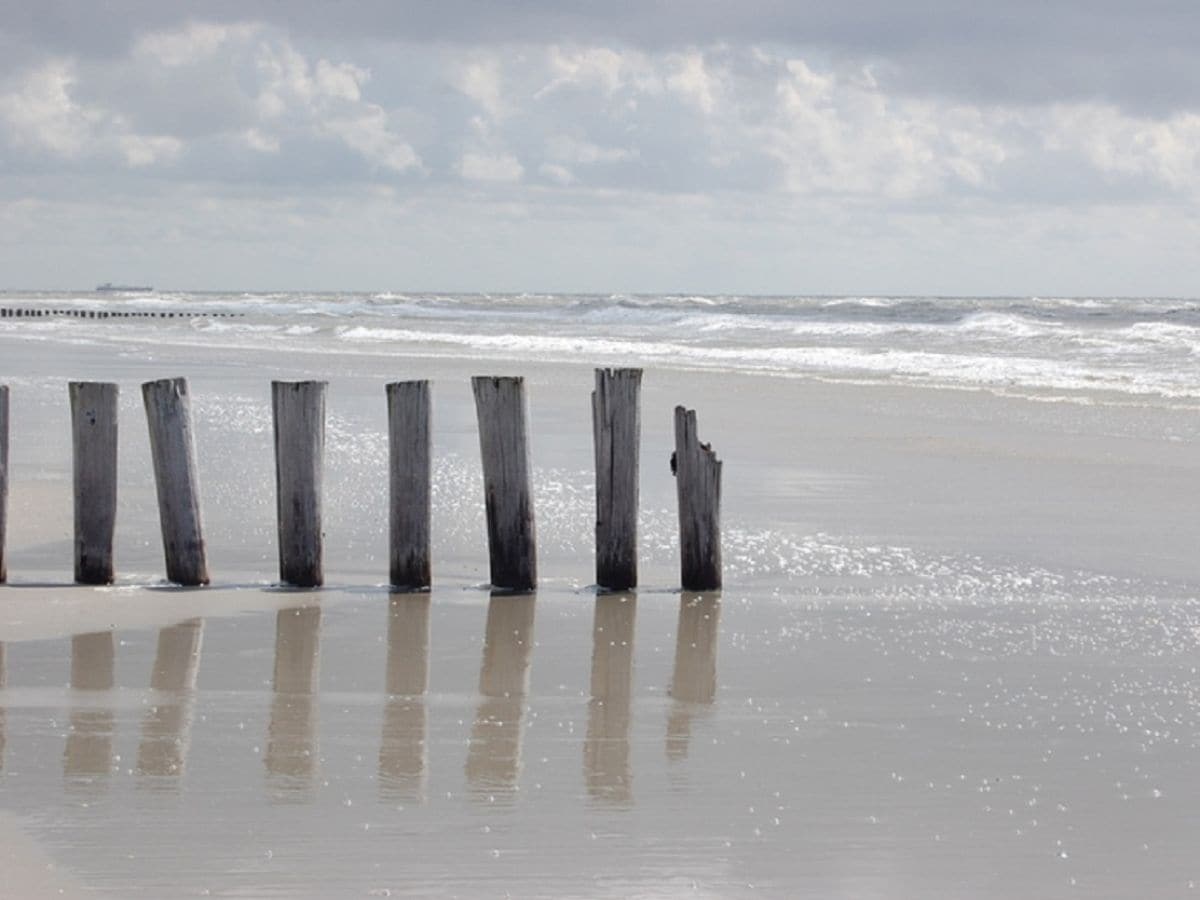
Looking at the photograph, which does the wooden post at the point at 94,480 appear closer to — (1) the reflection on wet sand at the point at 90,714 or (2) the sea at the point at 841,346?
(1) the reflection on wet sand at the point at 90,714

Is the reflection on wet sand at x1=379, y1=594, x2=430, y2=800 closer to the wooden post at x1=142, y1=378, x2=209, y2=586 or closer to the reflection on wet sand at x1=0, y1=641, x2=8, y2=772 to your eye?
the wooden post at x1=142, y1=378, x2=209, y2=586

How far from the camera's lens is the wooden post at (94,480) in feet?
27.7

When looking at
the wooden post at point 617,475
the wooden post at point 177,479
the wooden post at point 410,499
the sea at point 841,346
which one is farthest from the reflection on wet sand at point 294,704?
the sea at point 841,346

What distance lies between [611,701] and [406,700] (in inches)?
31.6

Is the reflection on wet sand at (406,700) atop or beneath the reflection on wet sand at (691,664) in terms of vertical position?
atop

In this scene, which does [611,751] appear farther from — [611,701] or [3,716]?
[3,716]

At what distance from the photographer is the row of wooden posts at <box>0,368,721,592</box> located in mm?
8484

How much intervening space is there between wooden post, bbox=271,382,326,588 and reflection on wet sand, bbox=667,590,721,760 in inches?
77.2

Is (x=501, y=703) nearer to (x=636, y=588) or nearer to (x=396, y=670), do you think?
(x=396, y=670)

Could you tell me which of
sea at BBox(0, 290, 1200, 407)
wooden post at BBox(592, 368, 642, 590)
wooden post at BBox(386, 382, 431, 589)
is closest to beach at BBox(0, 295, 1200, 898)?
wooden post at BBox(386, 382, 431, 589)

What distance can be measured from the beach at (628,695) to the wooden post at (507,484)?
0.24 meters

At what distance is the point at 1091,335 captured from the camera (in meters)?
41.5

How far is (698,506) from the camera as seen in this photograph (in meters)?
8.62

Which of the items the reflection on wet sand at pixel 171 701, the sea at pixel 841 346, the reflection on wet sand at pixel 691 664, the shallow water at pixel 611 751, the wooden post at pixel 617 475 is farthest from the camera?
the sea at pixel 841 346
